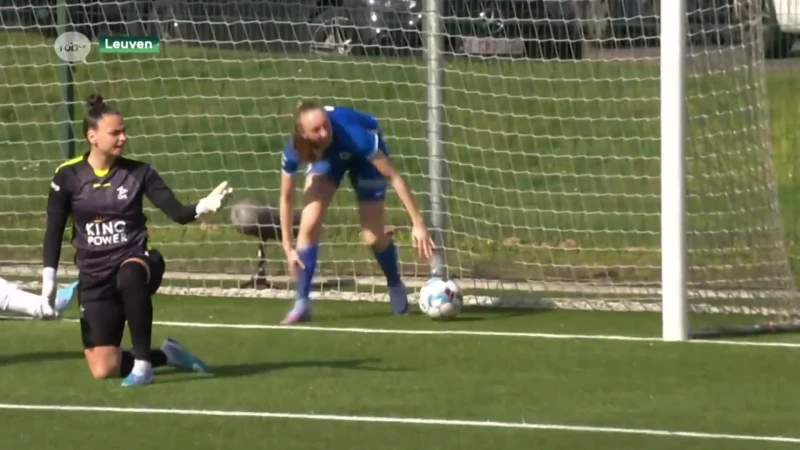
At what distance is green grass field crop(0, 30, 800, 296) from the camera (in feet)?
37.5

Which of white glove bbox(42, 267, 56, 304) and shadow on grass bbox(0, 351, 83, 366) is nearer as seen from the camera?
white glove bbox(42, 267, 56, 304)

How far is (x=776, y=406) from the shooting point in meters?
6.91

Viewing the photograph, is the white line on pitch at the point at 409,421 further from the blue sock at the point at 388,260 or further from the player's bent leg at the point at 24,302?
the blue sock at the point at 388,260

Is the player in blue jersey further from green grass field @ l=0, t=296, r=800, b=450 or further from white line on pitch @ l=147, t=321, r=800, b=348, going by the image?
green grass field @ l=0, t=296, r=800, b=450

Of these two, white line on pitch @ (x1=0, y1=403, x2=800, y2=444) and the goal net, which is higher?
the goal net

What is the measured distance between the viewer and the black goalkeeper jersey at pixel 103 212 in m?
7.39

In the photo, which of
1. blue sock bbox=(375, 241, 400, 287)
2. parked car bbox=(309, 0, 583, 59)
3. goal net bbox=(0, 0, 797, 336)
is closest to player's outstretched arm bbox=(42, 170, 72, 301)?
blue sock bbox=(375, 241, 400, 287)

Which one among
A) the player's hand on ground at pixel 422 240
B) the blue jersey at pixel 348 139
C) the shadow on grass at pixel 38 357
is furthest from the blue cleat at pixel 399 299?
the shadow on grass at pixel 38 357

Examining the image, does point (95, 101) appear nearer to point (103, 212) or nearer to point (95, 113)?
point (95, 113)

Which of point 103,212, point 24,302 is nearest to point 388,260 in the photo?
point 24,302

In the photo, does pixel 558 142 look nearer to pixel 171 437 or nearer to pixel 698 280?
pixel 698 280

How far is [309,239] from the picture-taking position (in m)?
9.49

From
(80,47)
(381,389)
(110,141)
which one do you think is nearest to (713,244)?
(381,389)

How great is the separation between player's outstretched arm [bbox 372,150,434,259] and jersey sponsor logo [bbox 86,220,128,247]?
193 centimetres
